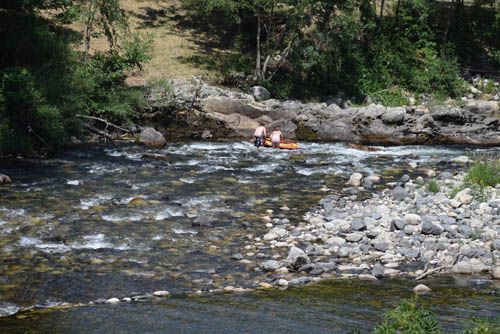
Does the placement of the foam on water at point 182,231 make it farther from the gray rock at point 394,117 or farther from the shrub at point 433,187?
the gray rock at point 394,117

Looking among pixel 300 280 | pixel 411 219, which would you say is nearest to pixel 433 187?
pixel 411 219

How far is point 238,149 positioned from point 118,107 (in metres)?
5.02

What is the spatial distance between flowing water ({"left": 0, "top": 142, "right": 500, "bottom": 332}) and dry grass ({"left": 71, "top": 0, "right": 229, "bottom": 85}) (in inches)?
293

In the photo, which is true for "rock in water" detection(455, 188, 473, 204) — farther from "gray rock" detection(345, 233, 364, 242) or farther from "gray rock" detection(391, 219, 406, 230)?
"gray rock" detection(345, 233, 364, 242)

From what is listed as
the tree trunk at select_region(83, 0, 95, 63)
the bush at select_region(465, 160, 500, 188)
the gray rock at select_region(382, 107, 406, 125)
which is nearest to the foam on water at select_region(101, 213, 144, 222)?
the bush at select_region(465, 160, 500, 188)

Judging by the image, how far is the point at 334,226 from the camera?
51.9 ft

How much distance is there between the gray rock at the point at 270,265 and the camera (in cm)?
1321

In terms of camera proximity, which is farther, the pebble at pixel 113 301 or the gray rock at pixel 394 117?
the gray rock at pixel 394 117

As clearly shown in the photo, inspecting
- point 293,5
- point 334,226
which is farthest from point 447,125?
point 334,226

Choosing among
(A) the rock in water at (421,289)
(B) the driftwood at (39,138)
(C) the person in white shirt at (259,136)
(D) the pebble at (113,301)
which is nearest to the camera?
(D) the pebble at (113,301)

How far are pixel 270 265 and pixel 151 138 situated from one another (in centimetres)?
1443

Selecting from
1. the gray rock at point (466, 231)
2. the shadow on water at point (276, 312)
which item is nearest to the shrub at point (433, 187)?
the gray rock at point (466, 231)

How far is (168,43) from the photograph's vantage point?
37.4m

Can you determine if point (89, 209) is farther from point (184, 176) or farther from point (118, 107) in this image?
point (118, 107)
